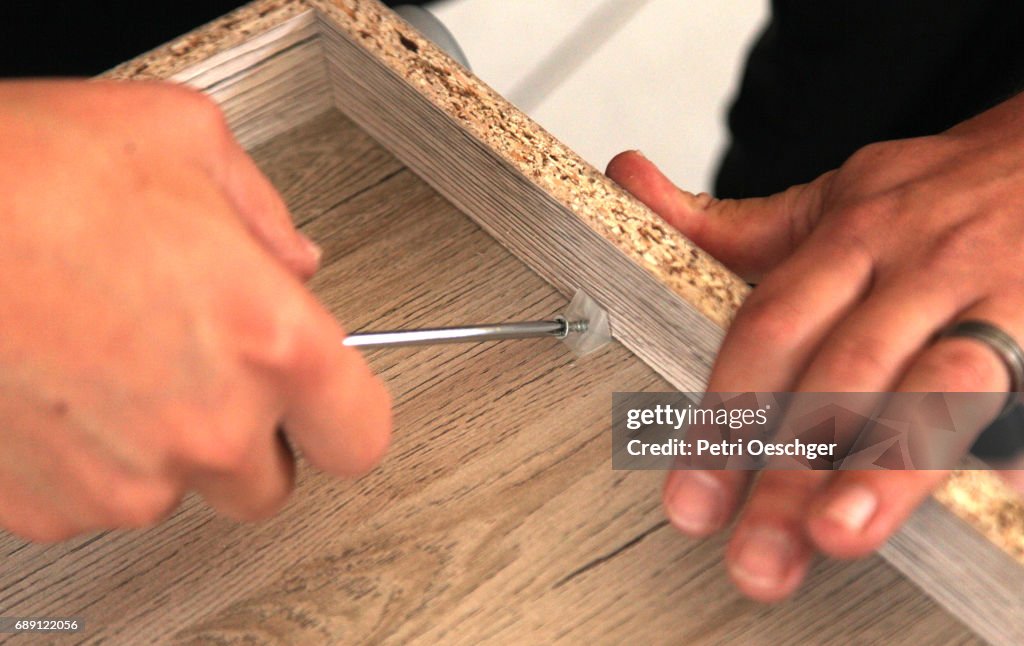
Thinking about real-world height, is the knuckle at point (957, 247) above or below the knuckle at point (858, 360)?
above

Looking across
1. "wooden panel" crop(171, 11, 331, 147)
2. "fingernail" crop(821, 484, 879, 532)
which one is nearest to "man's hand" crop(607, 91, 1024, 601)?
"fingernail" crop(821, 484, 879, 532)

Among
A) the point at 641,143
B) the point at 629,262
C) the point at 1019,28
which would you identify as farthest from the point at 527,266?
the point at 641,143

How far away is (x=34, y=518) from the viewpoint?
13.5 inches

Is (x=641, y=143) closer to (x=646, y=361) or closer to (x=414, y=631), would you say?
(x=646, y=361)

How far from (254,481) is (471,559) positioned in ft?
0.35

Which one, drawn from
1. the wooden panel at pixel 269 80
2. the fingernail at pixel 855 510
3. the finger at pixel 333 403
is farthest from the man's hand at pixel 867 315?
the wooden panel at pixel 269 80

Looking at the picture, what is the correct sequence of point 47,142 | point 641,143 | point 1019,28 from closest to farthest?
point 47,142
point 1019,28
point 641,143

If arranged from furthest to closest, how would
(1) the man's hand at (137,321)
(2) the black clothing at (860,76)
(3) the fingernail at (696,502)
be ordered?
(2) the black clothing at (860,76), (3) the fingernail at (696,502), (1) the man's hand at (137,321)

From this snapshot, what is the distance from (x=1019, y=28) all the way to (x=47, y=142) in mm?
600

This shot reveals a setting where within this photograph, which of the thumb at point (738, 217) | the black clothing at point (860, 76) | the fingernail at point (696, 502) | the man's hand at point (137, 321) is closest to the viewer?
the man's hand at point (137, 321)

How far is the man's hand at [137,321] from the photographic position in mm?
293

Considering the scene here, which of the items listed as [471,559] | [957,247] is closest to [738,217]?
[957,247]

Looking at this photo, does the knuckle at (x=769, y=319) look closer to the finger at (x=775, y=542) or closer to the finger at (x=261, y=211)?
the finger at (x=775, y=542)

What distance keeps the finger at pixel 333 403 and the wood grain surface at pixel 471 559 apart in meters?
0.06
